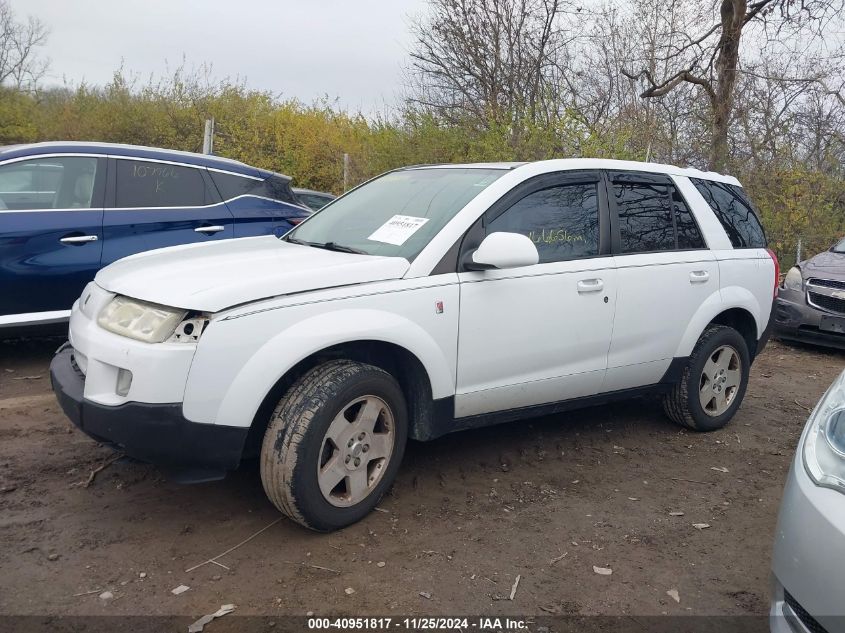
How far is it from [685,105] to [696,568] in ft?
42.1

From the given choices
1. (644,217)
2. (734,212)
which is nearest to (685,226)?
(644,217)

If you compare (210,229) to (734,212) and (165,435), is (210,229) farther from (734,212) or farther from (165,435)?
(734,212)

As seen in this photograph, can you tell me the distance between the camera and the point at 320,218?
14.1ft

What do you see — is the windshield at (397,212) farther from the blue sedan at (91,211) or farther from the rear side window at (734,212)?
the blue sedan at (91,211)

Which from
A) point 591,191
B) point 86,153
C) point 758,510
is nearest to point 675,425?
point 758,510

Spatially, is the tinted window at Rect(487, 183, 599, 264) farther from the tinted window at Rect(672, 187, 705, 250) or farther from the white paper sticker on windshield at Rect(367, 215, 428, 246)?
the tinted window at Rect(672, 187, 705, 250)

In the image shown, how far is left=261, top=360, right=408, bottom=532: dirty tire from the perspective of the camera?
293cm

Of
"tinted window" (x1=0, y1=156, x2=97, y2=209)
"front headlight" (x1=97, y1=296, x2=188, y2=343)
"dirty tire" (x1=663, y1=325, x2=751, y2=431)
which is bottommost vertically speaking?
"dirty tire" (x1=663, y1=325, x2=751, y2=431)

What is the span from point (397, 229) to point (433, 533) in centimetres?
151

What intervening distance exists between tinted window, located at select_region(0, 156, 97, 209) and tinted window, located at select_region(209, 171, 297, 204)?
1.05m

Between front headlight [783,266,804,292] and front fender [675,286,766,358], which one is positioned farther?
front headlight [783,266,804,292]

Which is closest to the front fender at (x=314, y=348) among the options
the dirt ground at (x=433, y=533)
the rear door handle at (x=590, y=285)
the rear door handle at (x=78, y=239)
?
the dirt ground at (x=433, y=533)

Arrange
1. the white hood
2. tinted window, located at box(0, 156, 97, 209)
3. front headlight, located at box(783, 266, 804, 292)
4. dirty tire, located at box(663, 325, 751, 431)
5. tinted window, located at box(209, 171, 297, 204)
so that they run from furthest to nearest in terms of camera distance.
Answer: front headlight, located at box(783, 266, 804, 292)
tinted window, located at box(209, 171, 297, 204)
tinted window, located at box(0, 156, 97, 209)
dirty tire, located at box(663, 325, 751, 431)
the white hood

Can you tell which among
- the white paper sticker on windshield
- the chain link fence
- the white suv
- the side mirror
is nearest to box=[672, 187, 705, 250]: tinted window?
the white suv
